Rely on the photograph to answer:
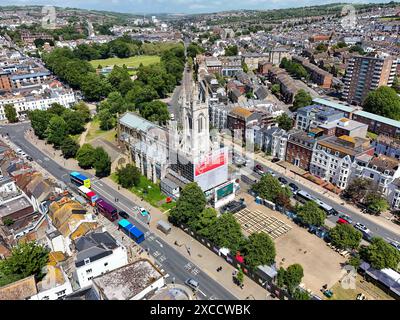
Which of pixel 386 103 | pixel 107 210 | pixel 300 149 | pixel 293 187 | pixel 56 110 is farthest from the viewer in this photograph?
pixel 56 110

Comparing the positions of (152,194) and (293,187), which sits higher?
(152,194)

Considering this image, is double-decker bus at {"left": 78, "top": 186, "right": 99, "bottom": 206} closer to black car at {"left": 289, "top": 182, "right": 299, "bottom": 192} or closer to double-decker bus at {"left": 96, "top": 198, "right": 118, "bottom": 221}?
double-decker bus at {"left": 96, "top": 198, "right": 118, "bottom": 221}

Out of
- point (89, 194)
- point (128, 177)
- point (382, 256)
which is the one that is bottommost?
point (89, 194)

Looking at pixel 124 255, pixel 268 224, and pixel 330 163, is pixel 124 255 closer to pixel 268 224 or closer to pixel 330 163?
pixel 268 224

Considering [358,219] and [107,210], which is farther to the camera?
[107,210]

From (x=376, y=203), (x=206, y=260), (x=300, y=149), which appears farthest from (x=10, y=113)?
(x=376, y=203)

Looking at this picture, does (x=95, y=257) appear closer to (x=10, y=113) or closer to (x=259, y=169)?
(x=259, y=169)

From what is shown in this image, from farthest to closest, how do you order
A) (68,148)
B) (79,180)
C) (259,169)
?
1. (68,148)
2. (259,169)
3. (79,180)

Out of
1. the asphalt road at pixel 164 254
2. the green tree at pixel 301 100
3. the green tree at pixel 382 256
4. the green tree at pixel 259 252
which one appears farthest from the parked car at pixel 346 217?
the green tree at pixel 301 100
